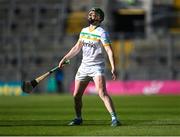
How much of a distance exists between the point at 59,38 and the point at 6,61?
405 centimetres

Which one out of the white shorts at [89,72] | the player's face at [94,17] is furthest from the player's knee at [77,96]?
the player's face at [94,17]

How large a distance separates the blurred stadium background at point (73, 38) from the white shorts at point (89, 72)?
28006mm

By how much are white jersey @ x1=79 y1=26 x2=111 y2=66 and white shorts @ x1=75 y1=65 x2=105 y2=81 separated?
8cm

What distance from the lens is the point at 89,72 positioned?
509 inches

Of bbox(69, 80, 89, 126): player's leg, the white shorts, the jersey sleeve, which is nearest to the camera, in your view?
the jersey sleeve

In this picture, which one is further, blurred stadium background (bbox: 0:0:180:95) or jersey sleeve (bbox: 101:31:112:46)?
blurred stadium background (bbox: 0:0:180:95)

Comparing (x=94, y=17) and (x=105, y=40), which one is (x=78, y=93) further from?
(x=94, y=17)

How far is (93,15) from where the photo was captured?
12.7m

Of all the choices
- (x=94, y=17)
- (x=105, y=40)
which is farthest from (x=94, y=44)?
(x=94, y=17)

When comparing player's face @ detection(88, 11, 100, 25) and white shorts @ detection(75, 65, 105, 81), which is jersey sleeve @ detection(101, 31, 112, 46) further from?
white shorts @ detection(75, 65, 105, 81)

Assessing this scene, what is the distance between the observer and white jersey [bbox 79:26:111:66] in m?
12.8

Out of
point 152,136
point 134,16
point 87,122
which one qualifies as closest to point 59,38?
point 134,16

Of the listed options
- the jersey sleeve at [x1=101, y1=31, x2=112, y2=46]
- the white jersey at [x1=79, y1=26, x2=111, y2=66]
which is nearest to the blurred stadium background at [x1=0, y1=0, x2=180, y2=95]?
the white jersey at [x1=79, y1=26, x2=111, y2=66]

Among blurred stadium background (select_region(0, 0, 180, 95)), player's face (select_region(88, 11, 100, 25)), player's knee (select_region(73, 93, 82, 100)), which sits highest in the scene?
player's face (select_region(88, 11, 100, 25))
